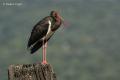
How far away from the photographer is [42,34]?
1822 cm

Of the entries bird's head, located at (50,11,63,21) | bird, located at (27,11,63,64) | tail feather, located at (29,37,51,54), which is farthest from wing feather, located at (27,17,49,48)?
bird's head, located at (50,11,63,21)

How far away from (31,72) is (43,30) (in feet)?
32.5

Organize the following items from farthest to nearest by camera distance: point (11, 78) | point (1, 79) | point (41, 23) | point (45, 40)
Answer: point (1, 79), point (45, 40), point (41, 23), point (11, 78)

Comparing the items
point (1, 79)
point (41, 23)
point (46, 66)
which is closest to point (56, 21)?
point (41, 23)

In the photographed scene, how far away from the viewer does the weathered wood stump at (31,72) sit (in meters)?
8.02

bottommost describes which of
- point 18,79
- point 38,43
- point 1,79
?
point 18,79

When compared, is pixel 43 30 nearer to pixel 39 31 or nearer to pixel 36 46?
pixel 39 31

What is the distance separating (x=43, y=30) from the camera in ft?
59.2

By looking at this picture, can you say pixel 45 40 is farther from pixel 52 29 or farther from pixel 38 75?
pixel 38 75

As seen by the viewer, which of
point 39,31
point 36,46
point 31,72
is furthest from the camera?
point 39,31

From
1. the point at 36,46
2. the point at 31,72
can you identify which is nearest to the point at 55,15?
the point at 36,46

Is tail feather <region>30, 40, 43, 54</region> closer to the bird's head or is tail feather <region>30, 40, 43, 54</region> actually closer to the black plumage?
the black plumage

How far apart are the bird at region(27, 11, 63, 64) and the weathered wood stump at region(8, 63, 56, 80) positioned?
782cm

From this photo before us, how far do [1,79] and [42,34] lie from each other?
582 feet
